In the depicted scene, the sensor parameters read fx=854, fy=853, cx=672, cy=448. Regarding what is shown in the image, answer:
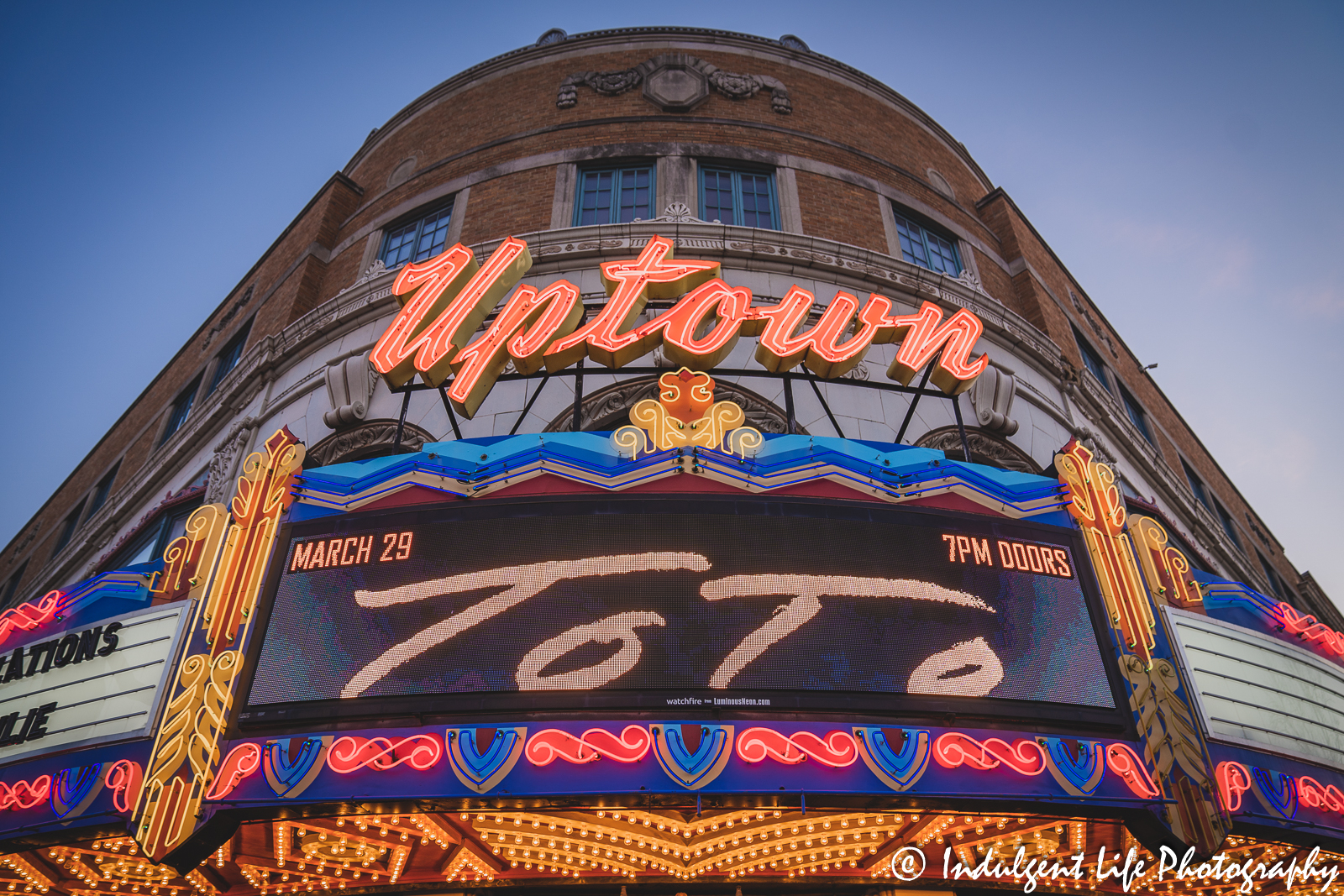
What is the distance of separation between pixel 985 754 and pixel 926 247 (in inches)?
495

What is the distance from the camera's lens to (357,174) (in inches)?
869

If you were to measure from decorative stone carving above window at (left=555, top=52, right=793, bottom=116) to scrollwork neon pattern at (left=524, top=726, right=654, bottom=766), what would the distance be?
14.4 metres

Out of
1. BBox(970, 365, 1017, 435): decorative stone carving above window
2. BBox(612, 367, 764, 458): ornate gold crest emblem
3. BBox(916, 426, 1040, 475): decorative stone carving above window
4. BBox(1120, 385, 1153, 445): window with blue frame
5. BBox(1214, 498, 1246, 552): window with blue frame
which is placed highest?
BBox(1120, 385, 1153, 445): window with blue frame

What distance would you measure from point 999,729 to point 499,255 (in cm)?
919

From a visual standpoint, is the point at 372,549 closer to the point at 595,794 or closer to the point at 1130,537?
the point at 595,794

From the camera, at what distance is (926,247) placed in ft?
58.0

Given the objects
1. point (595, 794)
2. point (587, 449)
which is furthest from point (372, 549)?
point (595, 794)

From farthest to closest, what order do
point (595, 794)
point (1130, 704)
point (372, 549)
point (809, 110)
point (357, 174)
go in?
point (357, 174) < point (809, 110) < point (372, 549) < point (1130, 704) < point (595, 794)

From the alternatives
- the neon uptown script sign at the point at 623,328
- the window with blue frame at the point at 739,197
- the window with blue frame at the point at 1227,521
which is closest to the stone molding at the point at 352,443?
the neon uptown script sign at the point at 623,328

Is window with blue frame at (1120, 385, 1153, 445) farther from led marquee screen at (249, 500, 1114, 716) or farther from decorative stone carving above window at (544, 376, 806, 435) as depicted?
led marquee screen at (249, 500, 1114, 716)

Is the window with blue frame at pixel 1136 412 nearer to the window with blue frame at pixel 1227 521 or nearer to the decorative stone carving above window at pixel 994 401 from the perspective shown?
the window with blue frame at pixel 1227 521

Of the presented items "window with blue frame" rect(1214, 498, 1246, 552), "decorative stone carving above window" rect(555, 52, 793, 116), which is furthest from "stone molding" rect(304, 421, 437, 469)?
"window with blue frame" rect(1214, 498, 1246, 552)

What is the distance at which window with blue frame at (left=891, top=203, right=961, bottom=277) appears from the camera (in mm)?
17250

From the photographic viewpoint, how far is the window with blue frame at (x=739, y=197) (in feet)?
53.3
